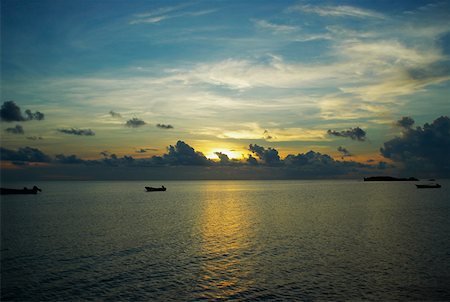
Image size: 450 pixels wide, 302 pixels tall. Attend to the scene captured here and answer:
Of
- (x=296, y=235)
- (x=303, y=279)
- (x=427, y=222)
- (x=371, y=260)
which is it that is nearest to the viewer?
(x=303, y=279)

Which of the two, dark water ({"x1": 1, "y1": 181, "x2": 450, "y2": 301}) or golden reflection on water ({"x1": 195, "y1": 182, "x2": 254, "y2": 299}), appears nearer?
dark water ({"x1": 1, "y1": 181, "x2": 450, "y2": 301})

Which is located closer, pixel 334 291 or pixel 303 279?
pixel 334 291

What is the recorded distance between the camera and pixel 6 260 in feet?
152

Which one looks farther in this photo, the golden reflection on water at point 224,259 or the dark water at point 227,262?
the golden reflection on water at point 224,259

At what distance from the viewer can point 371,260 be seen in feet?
150

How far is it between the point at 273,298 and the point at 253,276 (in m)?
6.70

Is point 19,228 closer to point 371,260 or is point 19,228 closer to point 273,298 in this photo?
point 273,298

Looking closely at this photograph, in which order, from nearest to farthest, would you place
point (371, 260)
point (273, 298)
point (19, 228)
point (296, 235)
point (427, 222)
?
point (273, 298), point (371, 260), point (296, 235), point (19, 228), point (427, 222)

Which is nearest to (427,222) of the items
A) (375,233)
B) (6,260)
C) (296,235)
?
(375,233)

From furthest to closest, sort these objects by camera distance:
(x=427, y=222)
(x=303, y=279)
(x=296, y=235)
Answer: (x=427, y=222)
(x=296, y=235)
(x=303, y=279)

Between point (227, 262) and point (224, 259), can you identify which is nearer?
point (227, 262)

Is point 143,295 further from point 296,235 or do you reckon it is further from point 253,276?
point 296,235

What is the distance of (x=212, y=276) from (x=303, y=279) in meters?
9.86

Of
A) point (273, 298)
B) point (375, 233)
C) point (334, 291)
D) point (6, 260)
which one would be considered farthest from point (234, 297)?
point (375, 233)
